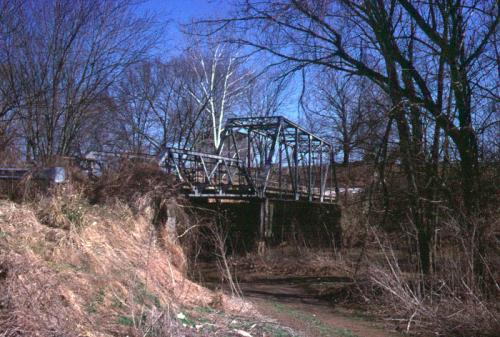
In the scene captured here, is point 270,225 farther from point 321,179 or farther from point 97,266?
point 97,266

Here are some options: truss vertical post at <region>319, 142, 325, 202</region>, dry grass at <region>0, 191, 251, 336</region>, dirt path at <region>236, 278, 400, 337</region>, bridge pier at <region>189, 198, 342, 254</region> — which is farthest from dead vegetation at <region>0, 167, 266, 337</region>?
truss vertical post at <region>319, 142, 325, 202</region>

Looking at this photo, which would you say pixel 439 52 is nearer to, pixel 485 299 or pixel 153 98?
pixel 485 299

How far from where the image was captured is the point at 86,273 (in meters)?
8.17

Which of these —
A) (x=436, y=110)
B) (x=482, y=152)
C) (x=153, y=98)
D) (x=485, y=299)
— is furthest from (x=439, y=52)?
(x=153, y=98)

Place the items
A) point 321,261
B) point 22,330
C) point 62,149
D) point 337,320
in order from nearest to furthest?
point 22,330 < point 337,320 < point 62,149 < point 321,261

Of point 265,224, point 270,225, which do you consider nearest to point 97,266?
point 265,224

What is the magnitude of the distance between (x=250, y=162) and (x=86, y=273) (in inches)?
851

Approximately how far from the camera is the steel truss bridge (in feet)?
66.1

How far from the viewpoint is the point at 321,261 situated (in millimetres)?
20438

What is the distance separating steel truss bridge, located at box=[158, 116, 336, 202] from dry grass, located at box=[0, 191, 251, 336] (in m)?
5.95

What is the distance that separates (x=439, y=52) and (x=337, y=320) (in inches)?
264

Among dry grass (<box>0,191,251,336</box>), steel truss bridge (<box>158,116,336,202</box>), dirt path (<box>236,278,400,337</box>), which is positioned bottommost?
dirt path (<box>236,278,400,337</box>)

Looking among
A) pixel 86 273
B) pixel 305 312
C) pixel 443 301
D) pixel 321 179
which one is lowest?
pixel 305 312

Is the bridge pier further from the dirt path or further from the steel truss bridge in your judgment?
the dirt path
